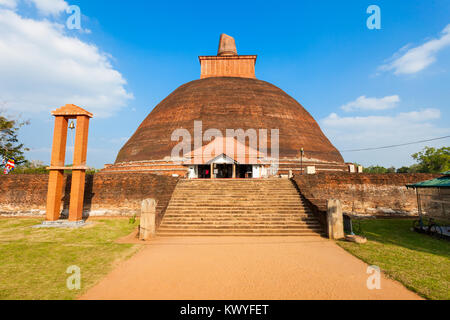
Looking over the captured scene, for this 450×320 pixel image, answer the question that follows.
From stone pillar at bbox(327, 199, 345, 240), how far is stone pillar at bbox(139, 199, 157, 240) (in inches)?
240

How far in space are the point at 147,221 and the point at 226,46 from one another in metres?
28.7

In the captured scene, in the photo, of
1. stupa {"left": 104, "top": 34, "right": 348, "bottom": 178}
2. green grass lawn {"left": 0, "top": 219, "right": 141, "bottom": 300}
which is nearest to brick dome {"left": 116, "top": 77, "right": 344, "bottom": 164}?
stupa {"left": 104, "top": 34, "right": 348, "bottom": 178}

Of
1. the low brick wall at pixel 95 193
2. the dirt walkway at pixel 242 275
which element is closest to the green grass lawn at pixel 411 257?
the dirt walkway at pixel 242 275

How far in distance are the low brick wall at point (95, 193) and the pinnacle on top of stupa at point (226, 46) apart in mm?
23495

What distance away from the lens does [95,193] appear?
12234 millimetres

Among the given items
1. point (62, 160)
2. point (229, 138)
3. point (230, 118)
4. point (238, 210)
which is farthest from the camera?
point (230, 118)

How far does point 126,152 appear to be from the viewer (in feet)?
74.9

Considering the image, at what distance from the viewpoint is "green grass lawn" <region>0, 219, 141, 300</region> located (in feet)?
12.7

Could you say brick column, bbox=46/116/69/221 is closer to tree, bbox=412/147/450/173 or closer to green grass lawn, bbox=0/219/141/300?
green grass lawn, bbox=0/219/141/300

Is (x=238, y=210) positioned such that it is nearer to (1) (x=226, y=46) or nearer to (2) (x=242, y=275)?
(2) (x=242, y=275)

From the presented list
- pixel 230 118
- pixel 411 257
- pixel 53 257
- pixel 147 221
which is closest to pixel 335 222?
pixel 411 257
